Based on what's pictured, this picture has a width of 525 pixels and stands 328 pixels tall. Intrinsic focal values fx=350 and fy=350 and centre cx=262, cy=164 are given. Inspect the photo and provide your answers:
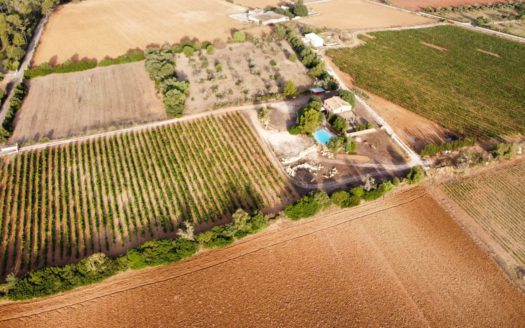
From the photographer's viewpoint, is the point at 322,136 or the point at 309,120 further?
the point at 322,136

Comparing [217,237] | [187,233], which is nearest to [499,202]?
[217,237]

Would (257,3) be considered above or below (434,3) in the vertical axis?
below

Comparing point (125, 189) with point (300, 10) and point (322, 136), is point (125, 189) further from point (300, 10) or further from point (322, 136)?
point (300, 10)

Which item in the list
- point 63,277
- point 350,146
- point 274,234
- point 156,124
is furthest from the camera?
point 156,124

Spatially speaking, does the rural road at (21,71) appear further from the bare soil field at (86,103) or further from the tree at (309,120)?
the tree at (309,120)

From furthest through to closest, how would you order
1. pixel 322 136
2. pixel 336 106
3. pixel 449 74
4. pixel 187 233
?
pixel 449 74, pixel 336 106, pixel 322 136, pixel 187 233

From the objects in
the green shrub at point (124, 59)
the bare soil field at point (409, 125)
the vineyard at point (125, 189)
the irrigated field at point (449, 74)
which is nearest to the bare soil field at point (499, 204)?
the bare soil field at point (409, 125)

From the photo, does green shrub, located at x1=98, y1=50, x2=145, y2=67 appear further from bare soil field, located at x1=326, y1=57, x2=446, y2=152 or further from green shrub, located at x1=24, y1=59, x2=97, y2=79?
bare soil field, located at x1=326, y1=57, x2=446, y2=152
